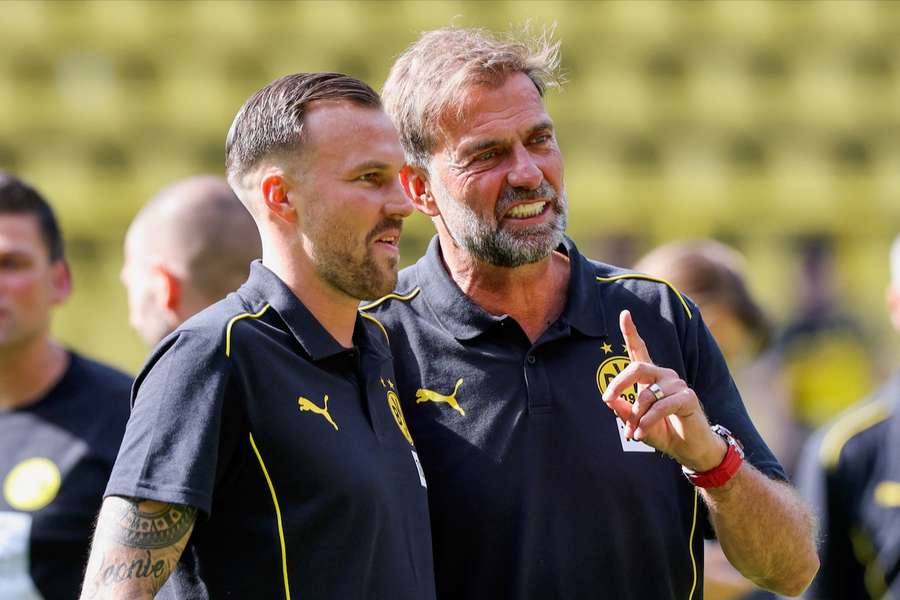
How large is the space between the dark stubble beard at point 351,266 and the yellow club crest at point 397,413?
21cm

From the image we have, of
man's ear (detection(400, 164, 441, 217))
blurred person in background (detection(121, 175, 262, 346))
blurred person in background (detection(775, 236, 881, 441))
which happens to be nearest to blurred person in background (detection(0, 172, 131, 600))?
blurred person in background (detection(121, 175, 262, 346))

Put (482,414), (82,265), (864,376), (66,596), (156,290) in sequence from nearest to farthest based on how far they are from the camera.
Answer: (482,414) → (66,596) → (156,290) → (864,376) → (82,265)

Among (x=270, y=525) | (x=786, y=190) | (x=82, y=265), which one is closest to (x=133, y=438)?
(x=270, y=525)

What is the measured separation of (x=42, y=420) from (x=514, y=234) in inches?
59.7

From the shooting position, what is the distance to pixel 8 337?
12.6 ft

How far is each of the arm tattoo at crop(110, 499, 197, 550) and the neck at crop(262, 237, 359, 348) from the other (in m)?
0.47

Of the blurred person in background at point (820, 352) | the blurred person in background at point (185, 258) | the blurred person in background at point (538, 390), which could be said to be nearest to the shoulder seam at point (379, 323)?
the blurred person in background at point (538, 390)

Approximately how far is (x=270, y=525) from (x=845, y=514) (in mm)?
2245

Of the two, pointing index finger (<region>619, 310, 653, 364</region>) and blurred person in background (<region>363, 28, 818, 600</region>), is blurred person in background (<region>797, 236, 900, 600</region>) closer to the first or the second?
blurred person in background (<region>363, 28, 818, 600</region>)

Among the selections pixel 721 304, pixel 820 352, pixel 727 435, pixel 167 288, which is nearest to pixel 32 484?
pixel 167 288

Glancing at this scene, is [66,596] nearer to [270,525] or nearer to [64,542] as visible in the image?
[64,542]

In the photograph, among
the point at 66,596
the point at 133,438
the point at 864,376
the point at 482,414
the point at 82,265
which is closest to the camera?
the point at 133,438

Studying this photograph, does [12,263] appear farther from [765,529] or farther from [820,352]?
[820,352]

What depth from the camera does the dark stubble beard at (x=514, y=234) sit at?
2.87 meters
